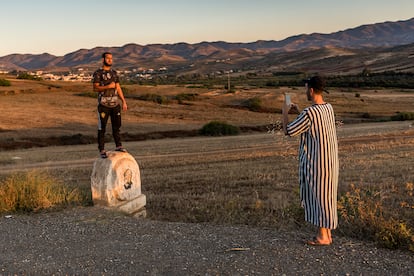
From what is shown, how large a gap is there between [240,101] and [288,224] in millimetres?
52774

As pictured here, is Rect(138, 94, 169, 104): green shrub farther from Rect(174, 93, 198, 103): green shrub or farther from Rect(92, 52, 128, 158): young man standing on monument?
Rect(92, 52, 128, 158): young man standing on monument

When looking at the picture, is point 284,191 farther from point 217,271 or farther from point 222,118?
point 222,118

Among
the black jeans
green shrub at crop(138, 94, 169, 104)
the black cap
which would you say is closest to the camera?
the black cap

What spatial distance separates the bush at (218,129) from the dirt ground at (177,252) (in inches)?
1222

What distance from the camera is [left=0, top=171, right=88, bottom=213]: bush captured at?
9609 millimetres

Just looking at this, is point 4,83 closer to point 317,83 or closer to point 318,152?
point 317,83

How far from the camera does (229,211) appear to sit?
31.0 feet

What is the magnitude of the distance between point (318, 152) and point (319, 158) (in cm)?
8

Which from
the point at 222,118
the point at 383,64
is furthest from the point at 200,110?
the point at 383,64

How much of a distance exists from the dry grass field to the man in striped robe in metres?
1.09

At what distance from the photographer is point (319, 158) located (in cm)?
623

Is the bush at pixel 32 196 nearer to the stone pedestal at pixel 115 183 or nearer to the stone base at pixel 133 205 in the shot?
the stone pedestal at pixel 115 183

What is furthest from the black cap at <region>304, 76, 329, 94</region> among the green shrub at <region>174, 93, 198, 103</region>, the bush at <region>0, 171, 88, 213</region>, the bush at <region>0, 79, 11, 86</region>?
the bush at <region>0, 79, 11, 86</region>

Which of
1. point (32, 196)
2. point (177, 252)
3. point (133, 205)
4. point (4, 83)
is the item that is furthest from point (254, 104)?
point (177, 252)
